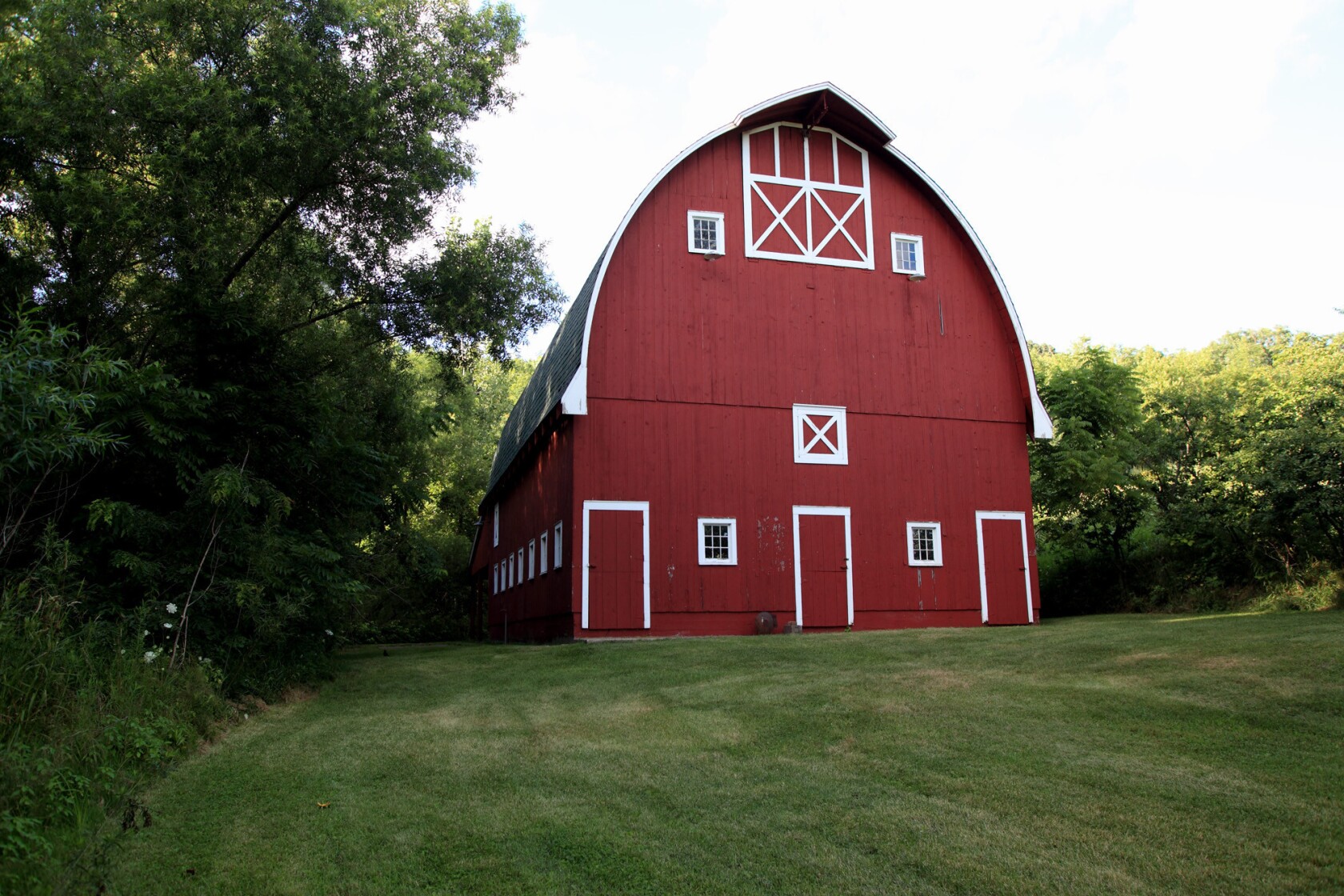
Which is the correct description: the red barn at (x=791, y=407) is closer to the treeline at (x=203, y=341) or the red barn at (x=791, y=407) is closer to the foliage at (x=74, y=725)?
the treeline at (x=203, y=341)

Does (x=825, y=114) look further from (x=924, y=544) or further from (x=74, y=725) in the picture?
(x=74, y=725)

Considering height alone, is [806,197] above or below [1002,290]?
above

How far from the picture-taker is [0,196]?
480 inches

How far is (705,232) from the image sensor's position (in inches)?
662

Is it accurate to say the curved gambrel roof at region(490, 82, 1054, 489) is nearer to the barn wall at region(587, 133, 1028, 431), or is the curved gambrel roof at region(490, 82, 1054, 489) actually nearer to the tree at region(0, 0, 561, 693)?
the barn wall at region(587, 133, 1028, 431)

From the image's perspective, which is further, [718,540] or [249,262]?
[718,540]

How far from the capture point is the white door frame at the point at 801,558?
1593cm

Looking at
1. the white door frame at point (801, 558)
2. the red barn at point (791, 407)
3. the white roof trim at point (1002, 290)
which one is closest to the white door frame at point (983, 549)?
the red barn at point (791, 407)

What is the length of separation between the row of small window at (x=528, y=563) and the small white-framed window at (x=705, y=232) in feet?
17.9

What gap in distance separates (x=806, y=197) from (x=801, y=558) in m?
6.64

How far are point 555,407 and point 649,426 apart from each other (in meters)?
1.64

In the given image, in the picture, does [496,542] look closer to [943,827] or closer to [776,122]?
[776,122]

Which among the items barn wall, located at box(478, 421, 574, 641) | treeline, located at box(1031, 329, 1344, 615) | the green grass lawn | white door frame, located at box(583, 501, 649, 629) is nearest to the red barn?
white door frame, located at box(583, 501, 649, 629)

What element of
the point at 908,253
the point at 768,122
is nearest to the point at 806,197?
the point at 768,122
